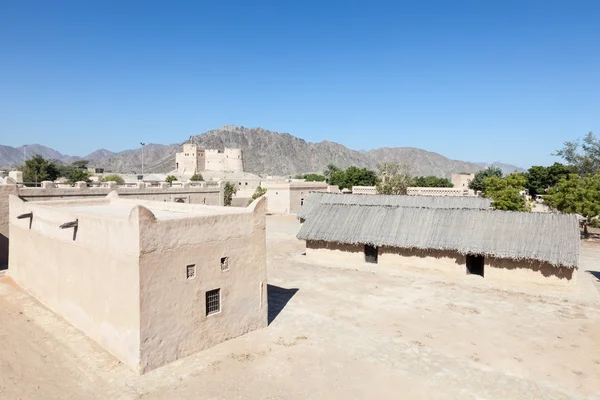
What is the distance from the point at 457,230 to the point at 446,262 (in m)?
1.82

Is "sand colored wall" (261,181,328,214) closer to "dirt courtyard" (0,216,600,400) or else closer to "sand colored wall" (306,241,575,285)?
"sand colored wall" (306,241,575,285)

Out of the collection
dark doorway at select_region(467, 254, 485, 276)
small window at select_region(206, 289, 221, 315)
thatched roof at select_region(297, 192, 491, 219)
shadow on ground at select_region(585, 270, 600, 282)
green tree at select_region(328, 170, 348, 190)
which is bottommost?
shadow on ground at select_region(585, 270, 600, 282)

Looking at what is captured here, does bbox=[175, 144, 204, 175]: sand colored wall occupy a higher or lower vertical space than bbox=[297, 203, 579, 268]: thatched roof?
higher

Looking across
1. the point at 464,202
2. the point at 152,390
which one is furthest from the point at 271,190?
the point at 152,390

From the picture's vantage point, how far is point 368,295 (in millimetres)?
18141

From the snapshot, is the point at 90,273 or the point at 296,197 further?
the point at 296,197

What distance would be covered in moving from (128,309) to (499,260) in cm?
1689

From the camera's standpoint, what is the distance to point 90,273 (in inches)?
487

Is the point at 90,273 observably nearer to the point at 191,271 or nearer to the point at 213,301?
the point at 191,271

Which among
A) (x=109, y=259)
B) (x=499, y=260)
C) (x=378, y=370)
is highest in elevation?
(x=109, y=259)

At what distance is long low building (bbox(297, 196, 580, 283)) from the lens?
62.4 ft

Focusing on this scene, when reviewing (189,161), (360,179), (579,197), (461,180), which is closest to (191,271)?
(579,197)

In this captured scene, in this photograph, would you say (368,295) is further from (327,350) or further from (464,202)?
(464,202)

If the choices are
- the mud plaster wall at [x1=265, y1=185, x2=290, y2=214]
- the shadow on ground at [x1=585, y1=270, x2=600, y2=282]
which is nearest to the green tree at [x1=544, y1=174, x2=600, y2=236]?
the shadow on ground at [x1=585, y1=270, x2=600, y2=282]
